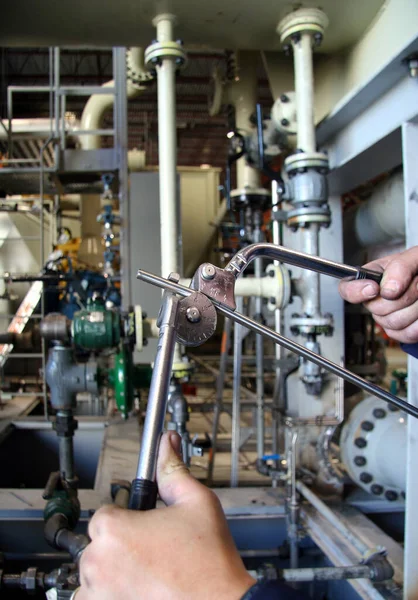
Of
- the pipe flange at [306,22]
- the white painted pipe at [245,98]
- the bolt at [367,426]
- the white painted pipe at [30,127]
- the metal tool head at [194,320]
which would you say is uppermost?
the white painted pipe at [30,127]

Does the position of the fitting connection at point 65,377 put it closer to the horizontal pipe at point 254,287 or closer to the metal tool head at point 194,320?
the horizontal pipe at point 254,287

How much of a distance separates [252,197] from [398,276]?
210cm

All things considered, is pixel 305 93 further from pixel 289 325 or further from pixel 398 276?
pixel 398 276

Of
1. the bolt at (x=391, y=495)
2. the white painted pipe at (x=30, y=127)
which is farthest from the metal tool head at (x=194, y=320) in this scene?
the white painted pipe at (x=30, y=127)

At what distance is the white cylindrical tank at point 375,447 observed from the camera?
170 cm

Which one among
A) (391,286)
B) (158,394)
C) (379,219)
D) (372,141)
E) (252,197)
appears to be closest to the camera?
(158,394)

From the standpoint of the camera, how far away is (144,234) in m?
3.48

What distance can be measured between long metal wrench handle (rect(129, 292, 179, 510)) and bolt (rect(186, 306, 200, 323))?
18 millimetres

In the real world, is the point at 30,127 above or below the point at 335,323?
above

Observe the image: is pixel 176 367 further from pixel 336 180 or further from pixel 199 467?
pixel 199 467

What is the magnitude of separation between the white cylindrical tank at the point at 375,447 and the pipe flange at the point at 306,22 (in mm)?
1368

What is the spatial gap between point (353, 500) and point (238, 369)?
748 mm

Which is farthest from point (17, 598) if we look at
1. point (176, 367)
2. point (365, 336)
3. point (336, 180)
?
point (336, 180)

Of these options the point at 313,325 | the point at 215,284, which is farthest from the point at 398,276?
the point at 313,325
